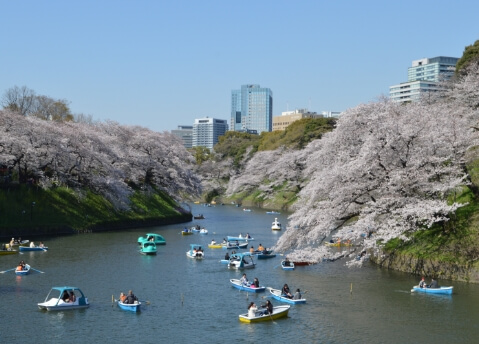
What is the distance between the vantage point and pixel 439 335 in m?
26.4

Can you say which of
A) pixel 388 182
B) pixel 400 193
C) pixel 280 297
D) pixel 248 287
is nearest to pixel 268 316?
pixel 280 297

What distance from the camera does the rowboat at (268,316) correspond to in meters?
28.3

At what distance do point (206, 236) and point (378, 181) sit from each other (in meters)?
29.2

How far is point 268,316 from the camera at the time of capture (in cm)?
2869

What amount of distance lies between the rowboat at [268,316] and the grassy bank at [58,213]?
33.4m

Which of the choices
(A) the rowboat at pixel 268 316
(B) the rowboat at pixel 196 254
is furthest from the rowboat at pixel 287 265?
(A) the rowboat at pixel 268 316

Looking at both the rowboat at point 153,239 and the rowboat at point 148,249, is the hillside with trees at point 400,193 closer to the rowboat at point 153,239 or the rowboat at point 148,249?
the rowboat at point 148,249

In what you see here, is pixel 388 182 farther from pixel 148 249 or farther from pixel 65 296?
pixel 148 249

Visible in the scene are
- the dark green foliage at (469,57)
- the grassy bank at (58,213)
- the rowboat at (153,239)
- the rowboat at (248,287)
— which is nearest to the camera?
the rowboat at (248,287)

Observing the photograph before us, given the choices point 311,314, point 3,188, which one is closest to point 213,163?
point 3,188

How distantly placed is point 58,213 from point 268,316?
37.1 meters

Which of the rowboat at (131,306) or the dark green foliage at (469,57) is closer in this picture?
the rowboat at (131,306)

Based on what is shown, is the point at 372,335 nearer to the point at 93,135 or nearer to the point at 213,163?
the point at 93,135

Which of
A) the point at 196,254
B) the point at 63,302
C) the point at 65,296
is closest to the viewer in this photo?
the point at 63,302
